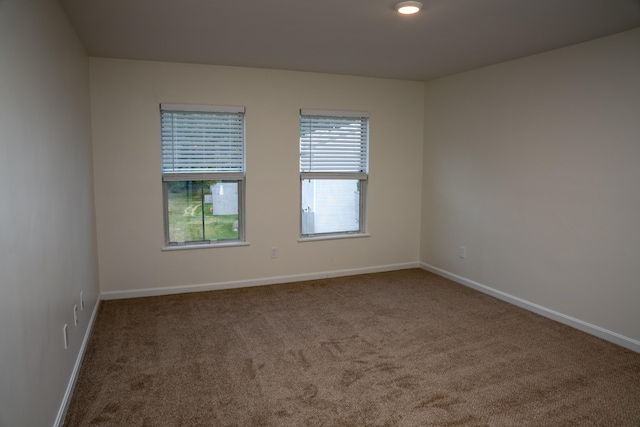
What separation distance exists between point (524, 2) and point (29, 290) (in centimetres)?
304

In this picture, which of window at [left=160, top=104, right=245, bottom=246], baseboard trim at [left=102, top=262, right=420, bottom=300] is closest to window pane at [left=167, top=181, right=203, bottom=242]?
window at [left=160, top=104, right=245, bottom=246]

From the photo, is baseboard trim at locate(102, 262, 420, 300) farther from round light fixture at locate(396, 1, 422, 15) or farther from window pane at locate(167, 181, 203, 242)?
round light fixture at locate(396, 1, 422, 15)

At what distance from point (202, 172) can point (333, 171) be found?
1.50m

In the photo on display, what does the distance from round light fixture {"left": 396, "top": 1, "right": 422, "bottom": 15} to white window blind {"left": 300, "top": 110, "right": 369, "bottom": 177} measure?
2.21m

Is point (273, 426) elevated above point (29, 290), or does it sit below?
below

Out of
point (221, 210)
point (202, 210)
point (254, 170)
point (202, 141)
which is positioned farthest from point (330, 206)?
point (202, 141)

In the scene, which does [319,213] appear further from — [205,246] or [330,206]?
[205,246]

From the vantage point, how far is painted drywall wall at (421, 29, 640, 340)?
3.34m

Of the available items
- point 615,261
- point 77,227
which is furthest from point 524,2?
point 77,227

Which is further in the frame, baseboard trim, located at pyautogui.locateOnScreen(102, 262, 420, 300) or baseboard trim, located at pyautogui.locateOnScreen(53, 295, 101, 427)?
baseboard trim, located at pyautogui.locateOnScreen(102, 262, 420, 300)

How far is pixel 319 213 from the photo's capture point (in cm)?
523

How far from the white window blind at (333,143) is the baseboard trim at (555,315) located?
1.70 meters

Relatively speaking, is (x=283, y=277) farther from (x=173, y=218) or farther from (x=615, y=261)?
(x=615, y=261)

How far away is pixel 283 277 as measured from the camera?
504cm
